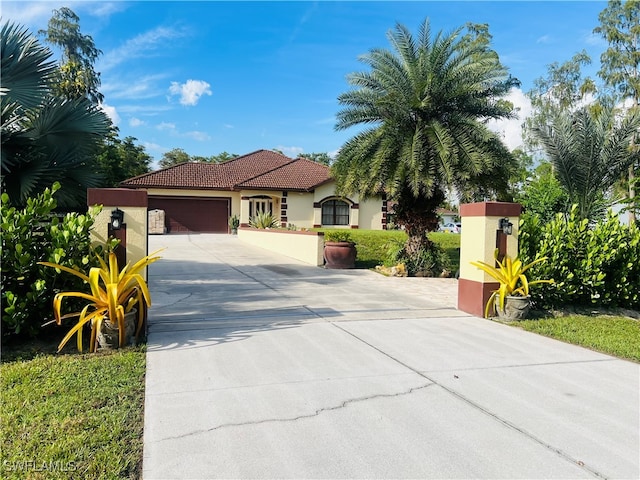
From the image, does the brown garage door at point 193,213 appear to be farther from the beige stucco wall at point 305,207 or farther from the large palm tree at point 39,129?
the large palm tree at point 39,129

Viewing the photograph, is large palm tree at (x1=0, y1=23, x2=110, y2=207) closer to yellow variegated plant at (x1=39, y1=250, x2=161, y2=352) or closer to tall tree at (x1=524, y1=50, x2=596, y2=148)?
yellow variegated plant at (x1=39, y1=250, x2=161, y2=352)

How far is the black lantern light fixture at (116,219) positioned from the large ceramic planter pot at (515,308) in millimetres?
6160

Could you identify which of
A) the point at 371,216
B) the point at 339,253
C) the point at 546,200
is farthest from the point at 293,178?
the point at 546,200

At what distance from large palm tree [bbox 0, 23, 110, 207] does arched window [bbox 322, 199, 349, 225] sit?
964 inches

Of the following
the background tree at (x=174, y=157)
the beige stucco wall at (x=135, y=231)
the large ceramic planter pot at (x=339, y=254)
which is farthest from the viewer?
the background tree at (x=174, y=157)

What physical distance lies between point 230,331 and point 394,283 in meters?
6.58

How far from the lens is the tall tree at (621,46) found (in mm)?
31031

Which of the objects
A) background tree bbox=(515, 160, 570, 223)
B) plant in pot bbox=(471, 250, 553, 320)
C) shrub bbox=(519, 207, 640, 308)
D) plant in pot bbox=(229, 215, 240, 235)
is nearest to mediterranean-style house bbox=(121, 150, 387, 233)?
plant in pot bbox=(229, 215, 240, 235)

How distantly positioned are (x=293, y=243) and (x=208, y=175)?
19.0 meters

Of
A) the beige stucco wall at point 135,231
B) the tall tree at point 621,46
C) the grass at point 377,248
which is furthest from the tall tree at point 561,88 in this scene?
the beige stucco wall at point 135,231

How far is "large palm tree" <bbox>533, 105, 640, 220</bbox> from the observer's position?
1073cm

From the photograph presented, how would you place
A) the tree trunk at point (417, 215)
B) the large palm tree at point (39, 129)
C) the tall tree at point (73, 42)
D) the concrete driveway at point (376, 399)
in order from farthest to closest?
the tall tree at point (73, 42) < the tree trunk at point (417, 215) < the large palm tree at point (39, 129) < the concrete driveway at point (376, 399)

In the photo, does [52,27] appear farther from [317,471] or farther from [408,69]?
[317,471]

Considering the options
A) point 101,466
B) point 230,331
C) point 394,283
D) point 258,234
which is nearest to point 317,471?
point 101,466
